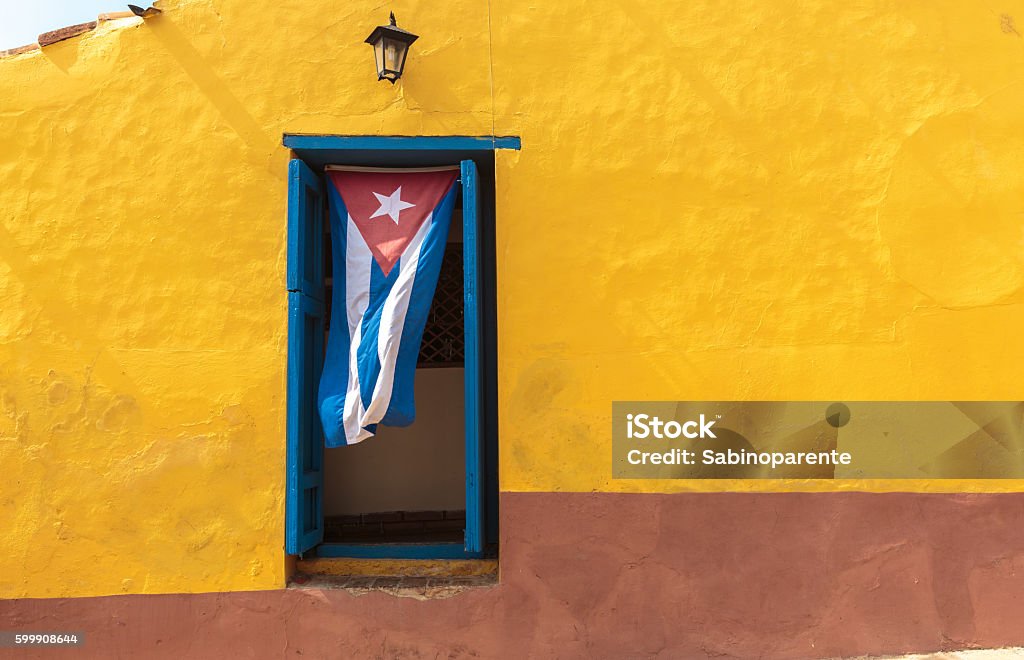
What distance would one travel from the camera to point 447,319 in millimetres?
6145

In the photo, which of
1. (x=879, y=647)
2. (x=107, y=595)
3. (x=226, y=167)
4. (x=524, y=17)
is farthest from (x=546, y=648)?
(x=524, y=17)

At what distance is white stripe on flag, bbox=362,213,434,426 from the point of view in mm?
4492

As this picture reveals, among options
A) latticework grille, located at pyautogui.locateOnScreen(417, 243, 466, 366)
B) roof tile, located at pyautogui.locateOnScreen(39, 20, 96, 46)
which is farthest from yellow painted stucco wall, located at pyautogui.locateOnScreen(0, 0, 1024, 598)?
latticework grille, located at pyautogui.locateOnScreen(417, 243, 466, 366)

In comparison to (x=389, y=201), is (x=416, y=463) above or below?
below

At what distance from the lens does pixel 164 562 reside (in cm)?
445

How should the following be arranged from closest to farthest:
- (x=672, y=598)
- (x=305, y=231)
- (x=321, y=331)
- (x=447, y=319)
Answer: (x=672, y=598), (x=305, y=231), (x=321, y=331), (x=447, y=319)

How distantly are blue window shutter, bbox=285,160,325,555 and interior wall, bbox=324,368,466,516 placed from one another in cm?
126

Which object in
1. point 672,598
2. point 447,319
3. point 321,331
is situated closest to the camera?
point 672,598

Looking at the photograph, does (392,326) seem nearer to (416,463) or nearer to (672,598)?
(416,463)

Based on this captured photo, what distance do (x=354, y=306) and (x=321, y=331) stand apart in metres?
0.42

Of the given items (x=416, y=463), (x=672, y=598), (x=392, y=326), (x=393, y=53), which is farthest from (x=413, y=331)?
(x=672, y=598)

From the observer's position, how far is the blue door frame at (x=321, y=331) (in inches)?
178

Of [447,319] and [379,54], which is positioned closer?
[379,54]

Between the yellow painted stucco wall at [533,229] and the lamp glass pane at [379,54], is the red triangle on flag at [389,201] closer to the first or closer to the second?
the yellow painted stucco wall at [533,229]
